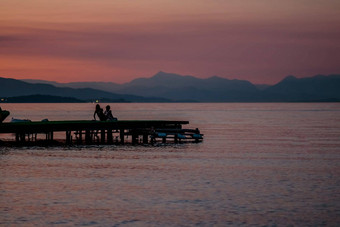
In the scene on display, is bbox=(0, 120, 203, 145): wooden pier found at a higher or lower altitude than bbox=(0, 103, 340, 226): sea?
higher

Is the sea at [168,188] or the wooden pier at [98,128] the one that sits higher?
the wooden pier at [98,128]

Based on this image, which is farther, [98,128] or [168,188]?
[98,128]

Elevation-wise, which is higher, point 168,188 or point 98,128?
point 98,128

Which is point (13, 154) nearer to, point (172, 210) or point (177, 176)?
point (177, 176)

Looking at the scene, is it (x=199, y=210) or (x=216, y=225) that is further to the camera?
(x=199, y=210)

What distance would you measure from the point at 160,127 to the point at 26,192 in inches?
1111

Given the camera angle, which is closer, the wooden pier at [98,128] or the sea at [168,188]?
the sea at [168,188]

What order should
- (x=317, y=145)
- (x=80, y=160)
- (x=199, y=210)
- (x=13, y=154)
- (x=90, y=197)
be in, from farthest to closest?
(x=317, y=145)
(x=13, y=154)
(x=80, y=160)
(x=90, y=197)
(x=199, y=210)

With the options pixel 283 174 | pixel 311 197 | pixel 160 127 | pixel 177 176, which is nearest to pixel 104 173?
pixel 177 176

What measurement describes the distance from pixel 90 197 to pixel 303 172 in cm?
1248

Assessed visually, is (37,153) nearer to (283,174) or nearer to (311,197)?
(283,174)

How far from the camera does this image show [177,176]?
94.4 ft

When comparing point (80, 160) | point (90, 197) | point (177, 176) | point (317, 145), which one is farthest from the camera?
point (317, 145)

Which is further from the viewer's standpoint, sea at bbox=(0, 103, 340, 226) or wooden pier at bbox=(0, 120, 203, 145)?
wooden pier at bbox=(0, 120, 203, 145)
